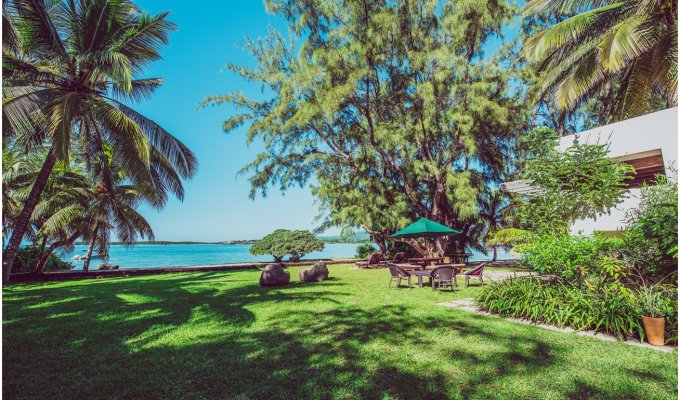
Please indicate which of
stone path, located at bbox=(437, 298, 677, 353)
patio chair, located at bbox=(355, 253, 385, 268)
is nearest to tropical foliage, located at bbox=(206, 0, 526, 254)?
patio chair, located at bbox=(355, 253, 385, 268)

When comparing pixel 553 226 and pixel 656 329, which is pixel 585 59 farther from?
pixel 656 329

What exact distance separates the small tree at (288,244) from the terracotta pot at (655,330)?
58.8 ft

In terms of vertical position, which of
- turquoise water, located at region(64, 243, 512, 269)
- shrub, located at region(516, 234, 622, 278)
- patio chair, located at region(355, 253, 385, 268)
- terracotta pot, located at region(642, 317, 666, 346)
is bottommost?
turquoise water, located at region(64, 243, 512, 269)

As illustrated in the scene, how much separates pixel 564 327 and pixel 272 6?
17460 millimetres

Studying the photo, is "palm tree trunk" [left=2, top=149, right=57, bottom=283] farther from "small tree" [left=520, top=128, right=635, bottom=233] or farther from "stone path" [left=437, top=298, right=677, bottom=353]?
"small tree" [left=520, top=128, right=635, bottom=233]

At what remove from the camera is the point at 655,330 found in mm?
4773

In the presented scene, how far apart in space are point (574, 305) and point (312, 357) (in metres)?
4.46

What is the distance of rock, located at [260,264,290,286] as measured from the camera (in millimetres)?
11195

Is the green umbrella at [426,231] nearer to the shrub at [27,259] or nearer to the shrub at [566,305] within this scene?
the shrub at [566,305]

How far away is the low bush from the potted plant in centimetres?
6

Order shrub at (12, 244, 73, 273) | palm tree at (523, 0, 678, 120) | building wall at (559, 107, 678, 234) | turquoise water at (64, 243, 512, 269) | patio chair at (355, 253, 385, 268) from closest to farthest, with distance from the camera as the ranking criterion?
1. building wall at (559, 107, 678, 234)
2. palm tree at (523, 0, 678, 120)
3. shrub at (12, 244, 73, 273)
4. patio chair at (355, 253, 385, 268)
5. turquoise water at (64, 243, 512, 269)

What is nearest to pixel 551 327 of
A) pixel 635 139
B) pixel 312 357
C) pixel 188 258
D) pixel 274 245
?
pixel 312 357

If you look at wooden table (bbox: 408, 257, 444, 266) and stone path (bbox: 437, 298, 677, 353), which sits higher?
wooden table (bbox: 408, 257, 444, 266)

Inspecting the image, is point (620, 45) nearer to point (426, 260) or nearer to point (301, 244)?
point (426, 260)
